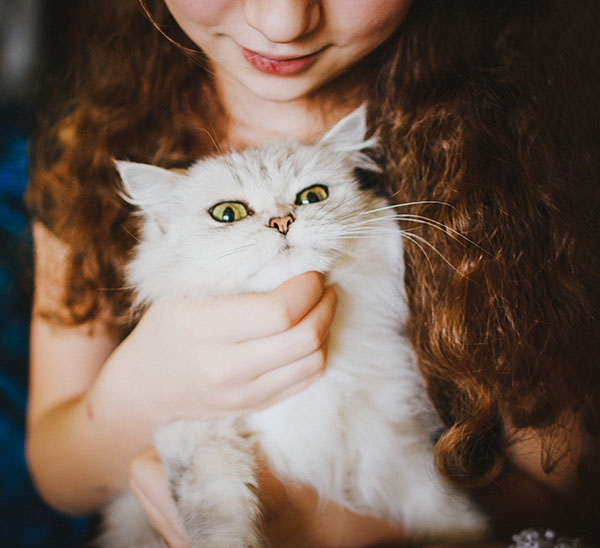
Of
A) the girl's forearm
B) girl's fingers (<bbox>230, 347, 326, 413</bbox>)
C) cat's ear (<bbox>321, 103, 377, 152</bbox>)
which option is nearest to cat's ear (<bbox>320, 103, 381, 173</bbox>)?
cat's ear (<bbox>321, 103, 377, 152</bbox>)

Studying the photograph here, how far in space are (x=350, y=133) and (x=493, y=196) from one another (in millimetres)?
246

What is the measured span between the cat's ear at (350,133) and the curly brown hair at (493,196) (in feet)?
0.17

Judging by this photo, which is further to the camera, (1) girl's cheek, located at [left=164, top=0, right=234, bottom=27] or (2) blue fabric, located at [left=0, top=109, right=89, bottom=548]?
(2) blue fabric, located at [left=0, top=109, right=89, bottom=548]

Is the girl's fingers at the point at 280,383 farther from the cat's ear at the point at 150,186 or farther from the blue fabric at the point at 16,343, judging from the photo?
the blue fabric at the point at 16,343

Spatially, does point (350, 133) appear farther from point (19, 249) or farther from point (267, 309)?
point (19, 249)

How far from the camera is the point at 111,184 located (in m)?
0.76

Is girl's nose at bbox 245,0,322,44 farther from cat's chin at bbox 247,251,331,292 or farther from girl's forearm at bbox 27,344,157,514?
girl's forearm at bbox 27,344,157,514

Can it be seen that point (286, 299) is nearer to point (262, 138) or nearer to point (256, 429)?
point (256, 429)

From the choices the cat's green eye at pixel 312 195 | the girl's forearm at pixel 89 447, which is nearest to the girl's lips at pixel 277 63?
the cat's green eye at pixel 312 195

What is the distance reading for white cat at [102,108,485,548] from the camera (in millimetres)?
552

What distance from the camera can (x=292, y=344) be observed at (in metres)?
A: 0.57

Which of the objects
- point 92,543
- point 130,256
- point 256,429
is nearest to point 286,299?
point 256,429

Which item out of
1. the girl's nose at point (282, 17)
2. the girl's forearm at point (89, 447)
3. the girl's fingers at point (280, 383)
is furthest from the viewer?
the girl's forearm at point (89, 447)

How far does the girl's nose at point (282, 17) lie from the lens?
485 mm
